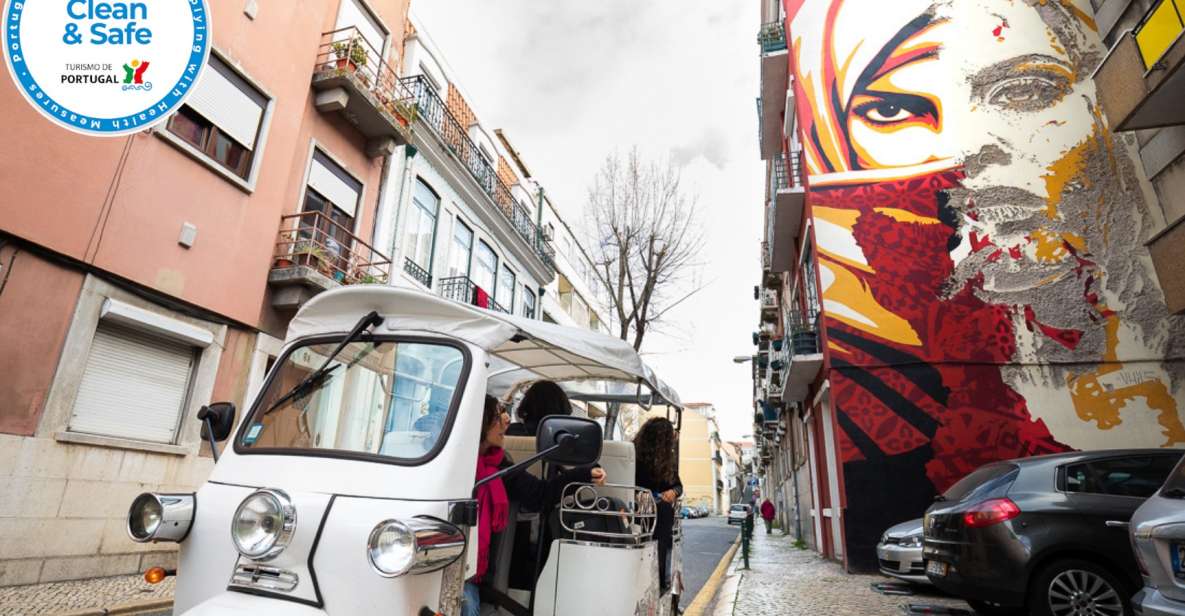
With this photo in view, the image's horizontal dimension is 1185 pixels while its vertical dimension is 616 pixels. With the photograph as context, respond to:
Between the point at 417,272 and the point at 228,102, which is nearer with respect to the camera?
the point at 228,102

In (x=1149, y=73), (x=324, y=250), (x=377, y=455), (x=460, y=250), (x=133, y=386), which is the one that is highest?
(x=460, y=250)

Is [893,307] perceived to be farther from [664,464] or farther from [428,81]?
[428,81]

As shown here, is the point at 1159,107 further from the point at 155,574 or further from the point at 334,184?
the point at 334,184

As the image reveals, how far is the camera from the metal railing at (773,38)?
1531 centimetres

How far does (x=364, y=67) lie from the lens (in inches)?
501

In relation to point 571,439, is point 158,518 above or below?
below

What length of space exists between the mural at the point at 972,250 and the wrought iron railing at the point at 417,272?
Answer: 9309 millimetres

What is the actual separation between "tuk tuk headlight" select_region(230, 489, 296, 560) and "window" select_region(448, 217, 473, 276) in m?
14.5

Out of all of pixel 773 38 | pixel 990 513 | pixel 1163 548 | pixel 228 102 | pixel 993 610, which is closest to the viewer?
pixel 1163 548

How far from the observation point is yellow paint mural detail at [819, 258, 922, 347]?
35.3ft

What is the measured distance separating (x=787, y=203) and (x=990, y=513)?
968 cm

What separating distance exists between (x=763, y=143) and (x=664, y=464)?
18.1m

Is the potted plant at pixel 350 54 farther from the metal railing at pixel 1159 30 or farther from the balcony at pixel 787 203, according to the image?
the metal railing at pixel 1159 30

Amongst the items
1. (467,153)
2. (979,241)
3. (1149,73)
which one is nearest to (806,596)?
(979,241)
